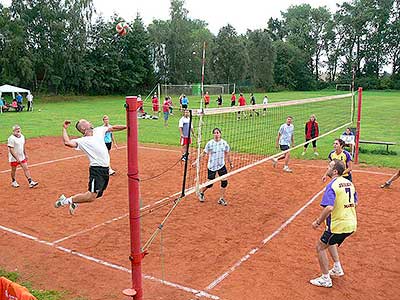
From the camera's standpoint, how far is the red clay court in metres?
5.97

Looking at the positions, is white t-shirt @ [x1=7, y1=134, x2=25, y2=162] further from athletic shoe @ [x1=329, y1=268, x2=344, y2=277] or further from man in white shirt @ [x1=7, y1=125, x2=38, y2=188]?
athletic shoe @ [x1=329, y1=268, x2=344, y2=277]

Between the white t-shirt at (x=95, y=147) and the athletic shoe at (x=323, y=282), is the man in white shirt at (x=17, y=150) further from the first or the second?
the athletic shoe at (x=323, y=282)

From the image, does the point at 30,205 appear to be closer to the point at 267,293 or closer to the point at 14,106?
the point at 267,293

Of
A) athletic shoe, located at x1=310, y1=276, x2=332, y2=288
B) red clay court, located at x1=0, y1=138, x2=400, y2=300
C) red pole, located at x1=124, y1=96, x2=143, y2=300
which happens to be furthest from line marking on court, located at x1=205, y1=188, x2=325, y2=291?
red pole, located at x1=124, y1=96, x2=143, y2=300

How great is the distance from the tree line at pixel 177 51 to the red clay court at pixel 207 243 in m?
29.1

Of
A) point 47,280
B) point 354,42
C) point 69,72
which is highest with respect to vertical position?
point 354,42

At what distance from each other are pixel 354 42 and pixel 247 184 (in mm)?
76259

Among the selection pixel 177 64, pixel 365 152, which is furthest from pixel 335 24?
pixel 365 152

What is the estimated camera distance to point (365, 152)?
52.7ft

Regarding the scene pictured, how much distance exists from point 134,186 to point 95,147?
1.95m

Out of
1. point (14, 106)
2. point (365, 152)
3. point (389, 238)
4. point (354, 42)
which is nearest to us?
point (389, 238)

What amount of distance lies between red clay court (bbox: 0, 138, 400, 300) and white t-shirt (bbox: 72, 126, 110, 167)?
1.68m

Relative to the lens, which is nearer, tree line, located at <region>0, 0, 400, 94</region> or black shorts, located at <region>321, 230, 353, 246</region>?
black shorts, located at <region>321, 230, 353, 246</region>

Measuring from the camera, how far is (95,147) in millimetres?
6523
